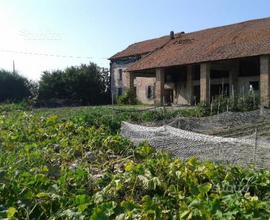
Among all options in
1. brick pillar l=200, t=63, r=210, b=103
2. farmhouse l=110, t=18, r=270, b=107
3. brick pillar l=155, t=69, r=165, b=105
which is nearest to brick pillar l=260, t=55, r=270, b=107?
farmhouse l=110, t=18, r=270, b=107

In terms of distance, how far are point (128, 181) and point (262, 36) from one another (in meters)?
25.6

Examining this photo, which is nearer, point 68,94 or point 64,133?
point 64,133

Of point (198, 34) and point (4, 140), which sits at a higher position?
point (198, 34)

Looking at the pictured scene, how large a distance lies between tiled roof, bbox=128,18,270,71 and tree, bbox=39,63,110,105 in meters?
10.4

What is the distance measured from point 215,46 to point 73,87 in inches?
762

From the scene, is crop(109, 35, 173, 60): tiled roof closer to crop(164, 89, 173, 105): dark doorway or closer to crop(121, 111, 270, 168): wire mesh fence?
crop(164, 89, 173, 105): dark doorway

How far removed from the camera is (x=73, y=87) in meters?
47.1

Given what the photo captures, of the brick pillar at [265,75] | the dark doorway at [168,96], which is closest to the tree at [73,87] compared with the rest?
the dark doorway at [168,96]

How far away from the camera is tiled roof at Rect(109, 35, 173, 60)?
42606 millimetres

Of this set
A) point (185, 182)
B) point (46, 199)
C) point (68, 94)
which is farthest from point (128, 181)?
point (68, 94)

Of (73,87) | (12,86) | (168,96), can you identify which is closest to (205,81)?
(168,96)

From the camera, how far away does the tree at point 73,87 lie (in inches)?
1845

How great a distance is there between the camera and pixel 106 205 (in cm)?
322

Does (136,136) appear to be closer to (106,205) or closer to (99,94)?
(106,205)
